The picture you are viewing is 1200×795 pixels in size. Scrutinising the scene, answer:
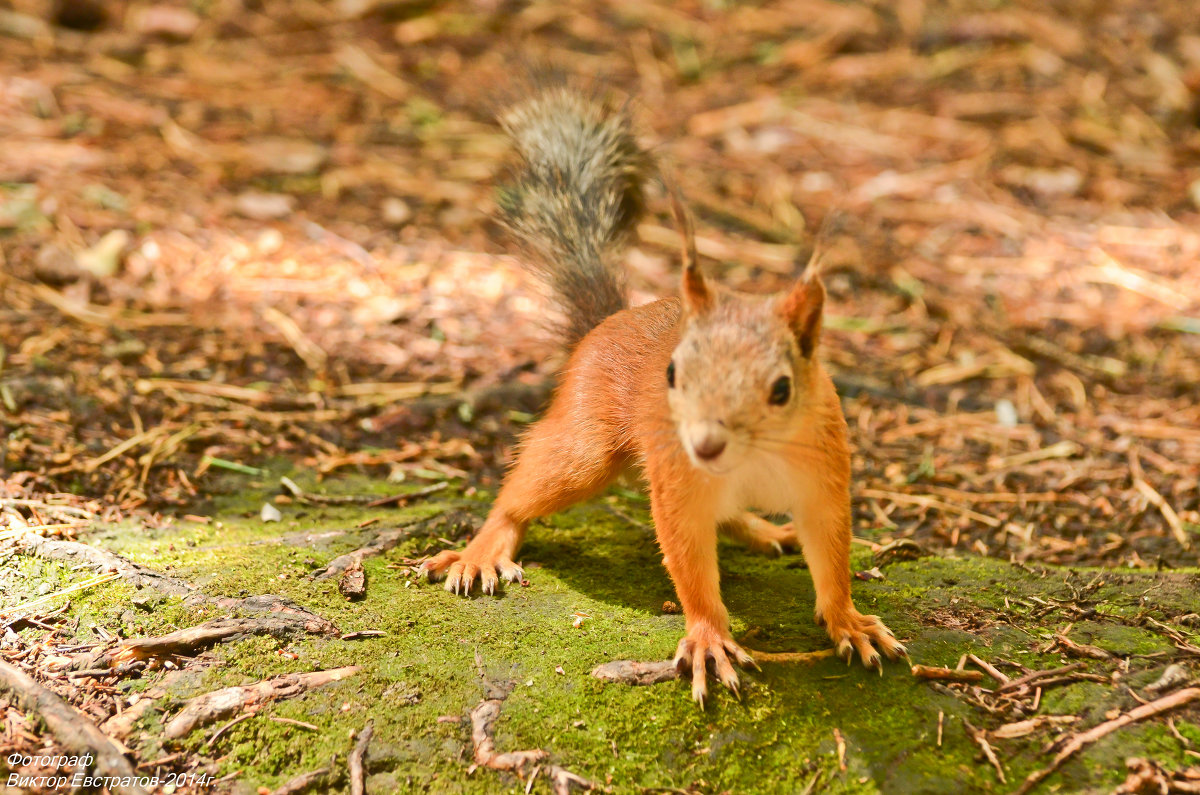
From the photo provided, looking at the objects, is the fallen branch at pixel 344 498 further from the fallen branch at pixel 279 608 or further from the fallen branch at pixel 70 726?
the fallen branch at pixel 70 726

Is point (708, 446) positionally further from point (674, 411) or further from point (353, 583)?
point (353, 583)

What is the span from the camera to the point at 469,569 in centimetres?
211

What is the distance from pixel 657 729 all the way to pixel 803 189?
3587 millimetres

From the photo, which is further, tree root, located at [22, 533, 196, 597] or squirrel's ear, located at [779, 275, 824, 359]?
tree root, located at [22, 533, 196, 597]

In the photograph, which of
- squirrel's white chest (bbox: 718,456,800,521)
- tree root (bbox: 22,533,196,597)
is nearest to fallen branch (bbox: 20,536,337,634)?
tree root (bbox: 22,533,196,597)

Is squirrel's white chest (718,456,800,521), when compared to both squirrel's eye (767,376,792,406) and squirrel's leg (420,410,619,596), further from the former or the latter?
squirrel's leg (420,410,619,596)

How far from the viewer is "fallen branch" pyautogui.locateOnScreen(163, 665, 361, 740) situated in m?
1.56

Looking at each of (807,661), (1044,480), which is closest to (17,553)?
(807,661)

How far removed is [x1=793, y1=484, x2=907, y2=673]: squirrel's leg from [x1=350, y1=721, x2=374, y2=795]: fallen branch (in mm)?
864

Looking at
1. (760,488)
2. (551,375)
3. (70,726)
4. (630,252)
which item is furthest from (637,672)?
(630,252)

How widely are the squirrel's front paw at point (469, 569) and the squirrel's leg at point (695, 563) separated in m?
0.45

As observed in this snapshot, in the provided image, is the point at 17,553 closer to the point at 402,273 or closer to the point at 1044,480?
the point at 402,273

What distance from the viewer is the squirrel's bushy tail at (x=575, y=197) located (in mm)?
2498

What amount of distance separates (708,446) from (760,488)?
1.16ft
